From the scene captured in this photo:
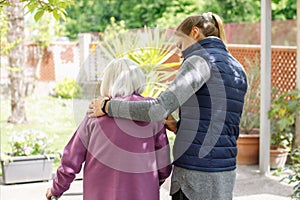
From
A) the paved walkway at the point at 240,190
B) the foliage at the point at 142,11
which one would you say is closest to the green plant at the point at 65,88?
the foliage at the point at 142,11

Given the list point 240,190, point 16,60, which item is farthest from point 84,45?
point 240,190

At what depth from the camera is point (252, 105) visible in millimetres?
7320

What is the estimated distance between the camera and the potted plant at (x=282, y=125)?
6047 mm

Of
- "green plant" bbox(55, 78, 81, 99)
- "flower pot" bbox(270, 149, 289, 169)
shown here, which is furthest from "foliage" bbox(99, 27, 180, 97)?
"green plant" bbox(55, 78, 81, 99)

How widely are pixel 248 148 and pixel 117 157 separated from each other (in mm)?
4376

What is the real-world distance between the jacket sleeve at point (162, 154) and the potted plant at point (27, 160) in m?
3.13

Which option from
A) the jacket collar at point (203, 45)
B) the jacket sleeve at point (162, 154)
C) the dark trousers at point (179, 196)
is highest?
the jacket collar at point (203, 45)

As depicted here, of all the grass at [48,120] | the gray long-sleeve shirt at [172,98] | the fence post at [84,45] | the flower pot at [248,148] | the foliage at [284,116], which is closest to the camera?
the gray long-sleeve shirt at [172,98]

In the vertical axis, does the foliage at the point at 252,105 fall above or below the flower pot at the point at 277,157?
above

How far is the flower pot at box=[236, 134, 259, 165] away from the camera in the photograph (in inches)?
269

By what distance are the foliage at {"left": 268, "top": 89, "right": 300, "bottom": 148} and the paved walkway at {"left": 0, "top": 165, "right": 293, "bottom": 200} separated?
61cm

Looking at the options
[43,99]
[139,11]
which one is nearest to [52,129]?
[43,99]

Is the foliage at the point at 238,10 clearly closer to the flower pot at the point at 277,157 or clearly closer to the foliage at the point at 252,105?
the foliage at the point at 252,105

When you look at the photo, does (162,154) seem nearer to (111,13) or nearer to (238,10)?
(238,10)
